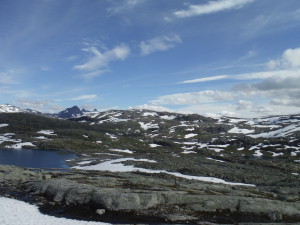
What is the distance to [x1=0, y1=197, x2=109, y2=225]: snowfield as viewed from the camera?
91.1ft

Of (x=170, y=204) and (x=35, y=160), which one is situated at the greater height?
(x=170, y=204)

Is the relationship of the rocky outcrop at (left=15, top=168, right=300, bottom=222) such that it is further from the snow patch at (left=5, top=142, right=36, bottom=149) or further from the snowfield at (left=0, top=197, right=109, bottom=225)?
the snow patch at (left=5, top=142, right=36, bottom=149)

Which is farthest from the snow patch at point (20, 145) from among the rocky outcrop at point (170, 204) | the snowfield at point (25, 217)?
the snowfield at point (25, 217)

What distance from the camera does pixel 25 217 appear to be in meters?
29.3

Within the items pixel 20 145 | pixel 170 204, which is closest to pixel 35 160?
pixel 20 145

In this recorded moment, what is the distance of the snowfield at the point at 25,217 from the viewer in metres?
27.8

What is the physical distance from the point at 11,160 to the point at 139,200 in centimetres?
11104

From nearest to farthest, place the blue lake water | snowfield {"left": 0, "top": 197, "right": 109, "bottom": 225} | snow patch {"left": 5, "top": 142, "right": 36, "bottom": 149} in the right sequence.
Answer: snowfield {"left": 0, "top": 197, "right": 109, "bottom": 225}, the blue lake water, snow patch {"left": 5, "top": 142, "right": 36, "bottom": 149}

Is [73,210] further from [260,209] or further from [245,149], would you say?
[245,149]

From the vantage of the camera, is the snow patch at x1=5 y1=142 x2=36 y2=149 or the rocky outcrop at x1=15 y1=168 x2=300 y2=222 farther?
the snow patch at x1=5 y1=142 x2=36 y2=149

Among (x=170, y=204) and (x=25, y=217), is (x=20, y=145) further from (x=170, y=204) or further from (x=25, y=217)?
(x=170, y=204)

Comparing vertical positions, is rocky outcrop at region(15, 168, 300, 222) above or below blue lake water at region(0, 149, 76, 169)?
above

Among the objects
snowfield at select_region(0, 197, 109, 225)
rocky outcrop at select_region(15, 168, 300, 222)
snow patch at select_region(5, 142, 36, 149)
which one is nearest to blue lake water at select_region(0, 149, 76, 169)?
snow patch at select_region(5, 142, 36, 149)

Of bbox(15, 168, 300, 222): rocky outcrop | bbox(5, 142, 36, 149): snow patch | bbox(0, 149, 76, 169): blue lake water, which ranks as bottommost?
bbox(0, 149, 76, 169): blue lake water
